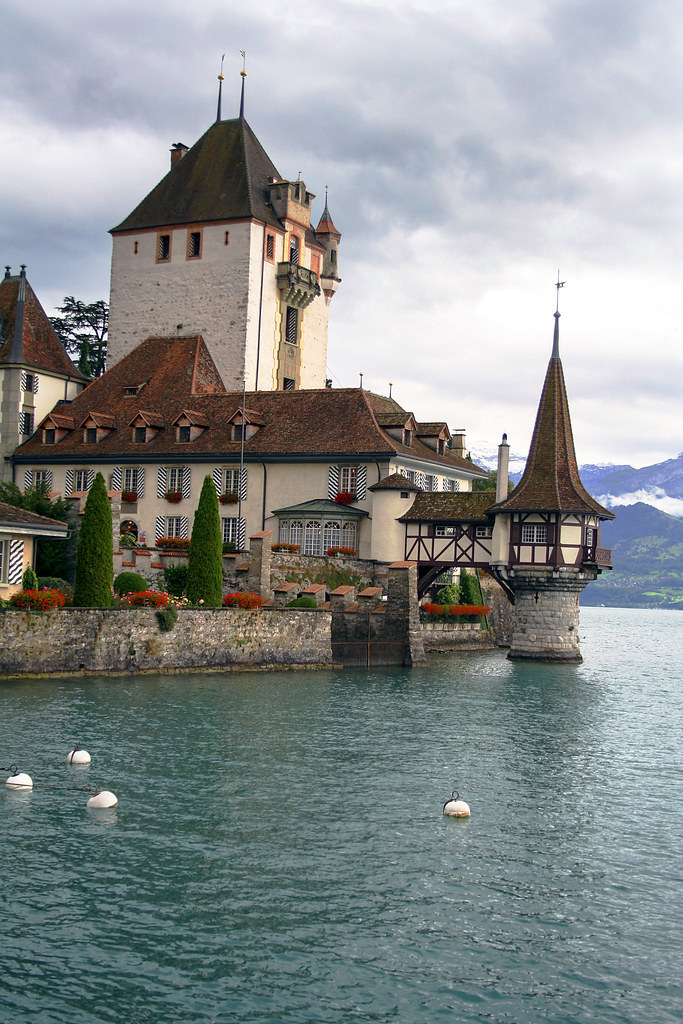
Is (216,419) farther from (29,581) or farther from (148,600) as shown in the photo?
(29,581)

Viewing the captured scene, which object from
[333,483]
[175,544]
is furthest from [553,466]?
[175,544]

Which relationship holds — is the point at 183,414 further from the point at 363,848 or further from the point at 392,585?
the point at 363,848

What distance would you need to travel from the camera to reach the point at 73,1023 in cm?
1323

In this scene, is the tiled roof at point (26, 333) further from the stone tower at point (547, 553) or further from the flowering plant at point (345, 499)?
the stone tower at point (547, 553)

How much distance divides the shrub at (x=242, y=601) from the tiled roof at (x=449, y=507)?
38.3ft

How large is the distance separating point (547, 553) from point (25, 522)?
26725mm

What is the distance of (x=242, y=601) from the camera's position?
49.4 m

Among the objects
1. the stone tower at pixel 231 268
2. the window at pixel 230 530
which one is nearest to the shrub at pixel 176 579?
the window at pixel 230 530

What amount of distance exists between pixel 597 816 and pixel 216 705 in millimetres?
15734

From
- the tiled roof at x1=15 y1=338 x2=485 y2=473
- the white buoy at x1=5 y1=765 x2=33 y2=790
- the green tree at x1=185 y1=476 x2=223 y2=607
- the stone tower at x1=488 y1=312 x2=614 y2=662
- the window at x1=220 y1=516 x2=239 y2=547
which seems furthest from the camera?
the window at x1=220 y1=516 x2=239 y2=547

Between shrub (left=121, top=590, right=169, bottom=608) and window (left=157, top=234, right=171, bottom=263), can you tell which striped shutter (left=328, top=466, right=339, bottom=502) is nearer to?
shrub (left=121, top=590, right=169, bottom=608)

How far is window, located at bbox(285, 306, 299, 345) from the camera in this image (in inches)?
3024

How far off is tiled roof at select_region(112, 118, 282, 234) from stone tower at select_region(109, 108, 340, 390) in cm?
9

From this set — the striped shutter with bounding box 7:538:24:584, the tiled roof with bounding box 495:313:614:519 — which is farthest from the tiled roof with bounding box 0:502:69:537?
the tiled roof with bounding box 495:313:614:519
